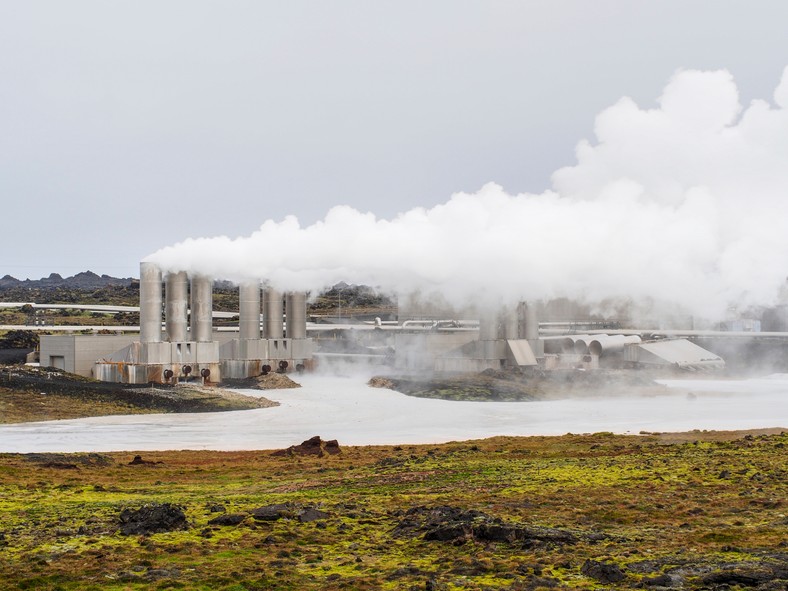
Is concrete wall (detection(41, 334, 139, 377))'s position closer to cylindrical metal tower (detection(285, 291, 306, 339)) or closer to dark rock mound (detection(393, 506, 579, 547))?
cylindrical metal tower (detection(285, 291, 306, 339))

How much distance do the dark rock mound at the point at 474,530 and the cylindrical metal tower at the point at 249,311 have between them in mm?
81834

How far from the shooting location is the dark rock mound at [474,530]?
73.8 feet

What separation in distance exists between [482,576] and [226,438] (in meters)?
38.6

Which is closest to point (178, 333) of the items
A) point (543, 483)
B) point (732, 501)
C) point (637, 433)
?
point (637, 433)

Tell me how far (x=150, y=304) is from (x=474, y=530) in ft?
248

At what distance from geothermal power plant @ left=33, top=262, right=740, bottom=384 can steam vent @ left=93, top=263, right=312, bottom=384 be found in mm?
106

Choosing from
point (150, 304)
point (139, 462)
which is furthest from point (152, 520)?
point (150, 304)

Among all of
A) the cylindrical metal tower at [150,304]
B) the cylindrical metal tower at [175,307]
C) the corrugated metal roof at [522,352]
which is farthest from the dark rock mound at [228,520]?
the corrugated metal roof at [522,352]

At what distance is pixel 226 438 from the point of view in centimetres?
5603

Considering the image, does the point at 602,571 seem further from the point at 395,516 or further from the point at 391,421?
the point at 391,421

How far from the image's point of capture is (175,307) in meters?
95.8

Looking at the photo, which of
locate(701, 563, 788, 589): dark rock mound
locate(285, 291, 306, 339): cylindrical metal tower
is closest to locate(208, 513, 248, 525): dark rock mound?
locate(701, 563, 788, 589): dark rock mound

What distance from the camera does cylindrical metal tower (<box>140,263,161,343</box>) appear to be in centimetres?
9294

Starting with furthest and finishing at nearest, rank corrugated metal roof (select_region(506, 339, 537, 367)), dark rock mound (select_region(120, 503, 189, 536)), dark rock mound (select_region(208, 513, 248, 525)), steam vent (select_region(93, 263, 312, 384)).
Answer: corrugated metal roof (select_region(506, 339, 537, 367)), steam vent (select_region(93, 263, 312, 384)), dark rock mound (select_region(208, 513, 248, 525)), dark rock mound (select_region(120, 503, 189, 536))
